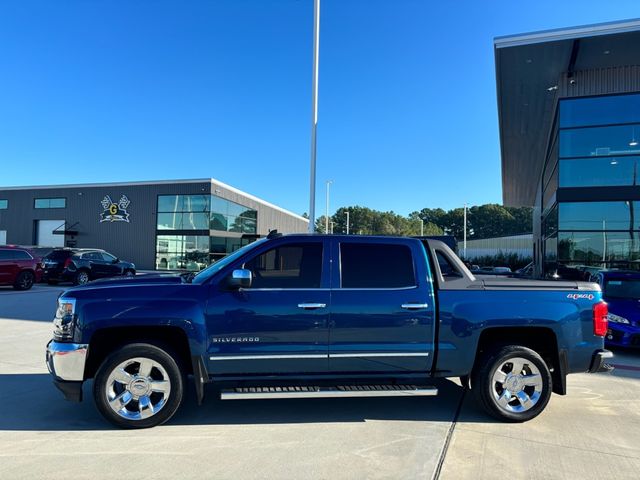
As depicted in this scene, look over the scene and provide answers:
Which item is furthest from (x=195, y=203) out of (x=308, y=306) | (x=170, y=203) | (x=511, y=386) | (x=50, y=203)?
(x=511, y=386)

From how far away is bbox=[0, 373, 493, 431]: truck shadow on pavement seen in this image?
4508 millimetres

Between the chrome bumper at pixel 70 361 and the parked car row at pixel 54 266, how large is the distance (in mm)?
16301

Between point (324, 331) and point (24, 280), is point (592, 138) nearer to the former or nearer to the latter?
point (324, 331)

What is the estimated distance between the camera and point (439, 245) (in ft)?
16.2

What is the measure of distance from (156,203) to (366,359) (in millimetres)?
35744

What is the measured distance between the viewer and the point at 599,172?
51.3 ft

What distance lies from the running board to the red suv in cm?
1726

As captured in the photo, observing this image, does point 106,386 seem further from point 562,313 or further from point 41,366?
point 562,313

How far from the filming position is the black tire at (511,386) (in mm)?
4594

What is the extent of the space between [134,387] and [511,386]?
12.3 feet

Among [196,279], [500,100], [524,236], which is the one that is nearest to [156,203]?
[500,100]

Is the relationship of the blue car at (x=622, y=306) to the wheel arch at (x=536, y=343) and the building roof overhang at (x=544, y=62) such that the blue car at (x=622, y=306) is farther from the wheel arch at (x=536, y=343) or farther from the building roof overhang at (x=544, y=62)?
the building roof overhang at (x=544, y=62)

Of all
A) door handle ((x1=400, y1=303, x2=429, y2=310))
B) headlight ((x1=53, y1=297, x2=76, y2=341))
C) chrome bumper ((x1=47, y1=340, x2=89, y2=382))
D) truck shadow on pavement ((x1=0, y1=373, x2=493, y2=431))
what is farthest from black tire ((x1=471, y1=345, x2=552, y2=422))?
headlight ((x1=53, y1=297, x2=76, y2=341))

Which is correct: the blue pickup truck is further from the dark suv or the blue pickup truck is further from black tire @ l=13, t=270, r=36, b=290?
the dark suv
